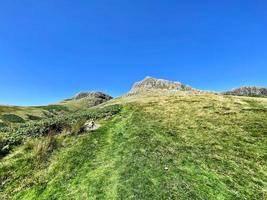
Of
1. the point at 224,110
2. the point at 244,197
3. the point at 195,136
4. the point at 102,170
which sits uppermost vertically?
the point at 224,110

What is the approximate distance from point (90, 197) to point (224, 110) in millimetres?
28274

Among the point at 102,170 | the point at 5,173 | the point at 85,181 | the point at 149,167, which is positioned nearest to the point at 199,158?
the point at 149,167

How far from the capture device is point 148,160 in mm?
25297

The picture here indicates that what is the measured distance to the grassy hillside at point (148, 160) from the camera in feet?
69.0

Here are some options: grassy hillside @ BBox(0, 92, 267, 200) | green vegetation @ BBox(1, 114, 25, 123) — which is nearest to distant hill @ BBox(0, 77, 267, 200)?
grassy hillside @ BBox(0, 92, 267, 200)

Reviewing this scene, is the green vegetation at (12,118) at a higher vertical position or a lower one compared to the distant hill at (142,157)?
higher

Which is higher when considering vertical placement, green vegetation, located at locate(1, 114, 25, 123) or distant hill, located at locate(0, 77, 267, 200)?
green vegetation, located at locate(1, 114, 25, 123)

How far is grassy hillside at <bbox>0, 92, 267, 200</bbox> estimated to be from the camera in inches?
828

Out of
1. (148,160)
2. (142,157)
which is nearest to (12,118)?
(142,157)

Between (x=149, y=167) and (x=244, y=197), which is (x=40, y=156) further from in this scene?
(x=244, y=197)

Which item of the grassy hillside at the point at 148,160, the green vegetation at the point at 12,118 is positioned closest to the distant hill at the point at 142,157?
the grassy hillside at the point at 148,160

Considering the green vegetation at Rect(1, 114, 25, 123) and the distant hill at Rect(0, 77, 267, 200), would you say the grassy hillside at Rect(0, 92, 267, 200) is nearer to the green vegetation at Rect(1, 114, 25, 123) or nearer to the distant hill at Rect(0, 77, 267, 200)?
the distant hill at Rect(0, 77, 267, 200)

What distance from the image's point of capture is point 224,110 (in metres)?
42.5

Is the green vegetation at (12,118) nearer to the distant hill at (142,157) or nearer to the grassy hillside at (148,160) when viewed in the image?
the distant hill at (142,157)
